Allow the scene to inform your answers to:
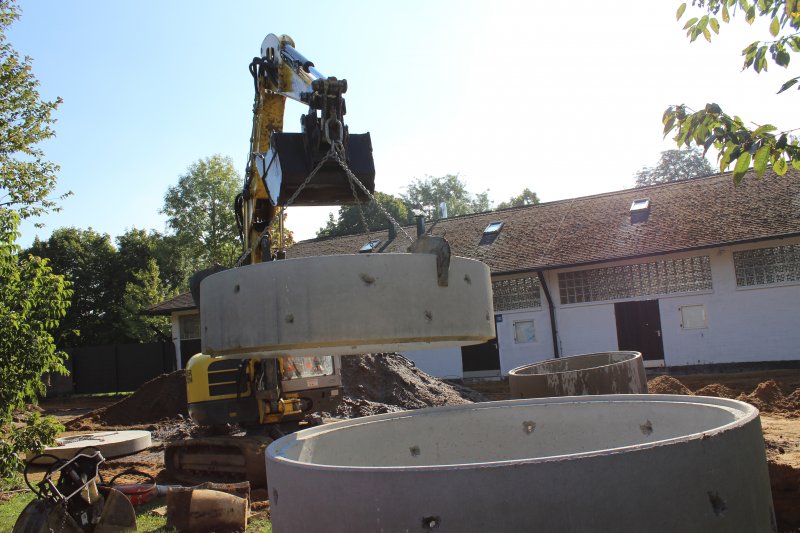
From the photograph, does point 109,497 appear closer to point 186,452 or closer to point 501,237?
point 186,452

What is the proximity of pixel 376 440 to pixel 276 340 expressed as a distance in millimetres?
1210

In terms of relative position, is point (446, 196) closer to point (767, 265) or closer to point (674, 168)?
point (674, 168)

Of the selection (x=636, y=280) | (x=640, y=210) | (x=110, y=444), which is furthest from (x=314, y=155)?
(x=640, y=210)

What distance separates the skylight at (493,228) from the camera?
24.6m

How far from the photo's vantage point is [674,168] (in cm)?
7656

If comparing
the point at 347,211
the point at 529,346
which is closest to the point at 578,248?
the point at 529,346

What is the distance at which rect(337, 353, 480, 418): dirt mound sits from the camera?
15398 mm

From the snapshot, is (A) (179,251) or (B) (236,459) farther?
(A) (179,251)

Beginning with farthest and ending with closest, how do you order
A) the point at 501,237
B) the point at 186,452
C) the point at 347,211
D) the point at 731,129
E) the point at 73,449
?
1. the point at 347,211
2. the point at 501,237
3. the point at 73,449
4. the point at 186,452
5. the point at 731,129

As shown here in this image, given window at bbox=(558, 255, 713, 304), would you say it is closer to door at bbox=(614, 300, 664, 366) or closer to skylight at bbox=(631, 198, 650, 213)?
door at bbox=(614, 300, 664, 366)

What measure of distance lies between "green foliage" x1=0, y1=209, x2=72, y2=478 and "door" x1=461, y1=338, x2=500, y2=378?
645 inches

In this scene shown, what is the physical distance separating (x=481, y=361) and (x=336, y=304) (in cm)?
1901

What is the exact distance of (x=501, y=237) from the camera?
24.0 metres

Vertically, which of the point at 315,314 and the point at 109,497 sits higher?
the point at 315,314
